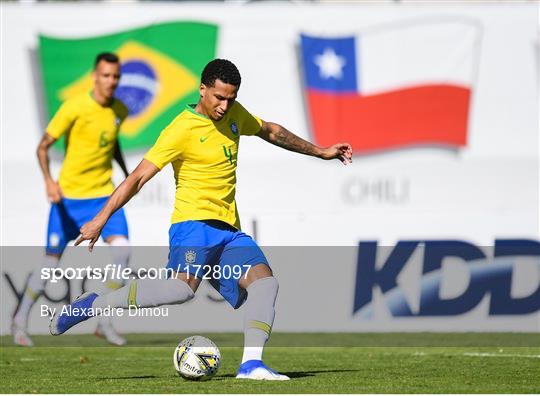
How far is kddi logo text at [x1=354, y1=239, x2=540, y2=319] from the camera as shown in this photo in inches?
655

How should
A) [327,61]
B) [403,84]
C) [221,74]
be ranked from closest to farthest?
[221,74]
[327,61]
[403,84]

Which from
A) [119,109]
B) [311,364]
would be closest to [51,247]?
[119,109]

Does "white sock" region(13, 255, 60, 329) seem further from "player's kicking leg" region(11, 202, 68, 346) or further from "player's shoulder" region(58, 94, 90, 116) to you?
"player's shoulder" region(58, 94, 90, 116)

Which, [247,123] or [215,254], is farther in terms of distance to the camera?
[247,123]

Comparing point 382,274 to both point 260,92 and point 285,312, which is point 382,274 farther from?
point 260,92

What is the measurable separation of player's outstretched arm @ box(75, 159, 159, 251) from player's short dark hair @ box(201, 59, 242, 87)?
2.22 ft

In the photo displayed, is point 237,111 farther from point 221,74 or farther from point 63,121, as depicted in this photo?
point 63,121

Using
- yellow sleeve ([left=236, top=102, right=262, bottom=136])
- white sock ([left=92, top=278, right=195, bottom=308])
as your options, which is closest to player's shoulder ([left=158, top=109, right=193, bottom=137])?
yellow sleeve ([left=236, top=102, right=262, bottom=136])

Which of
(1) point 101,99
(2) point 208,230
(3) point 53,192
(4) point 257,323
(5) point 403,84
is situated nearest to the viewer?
(4) point 257,323

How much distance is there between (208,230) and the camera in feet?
32.6

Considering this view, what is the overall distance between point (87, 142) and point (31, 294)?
5.26ft

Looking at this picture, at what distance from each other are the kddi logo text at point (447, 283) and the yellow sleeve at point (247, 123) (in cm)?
660

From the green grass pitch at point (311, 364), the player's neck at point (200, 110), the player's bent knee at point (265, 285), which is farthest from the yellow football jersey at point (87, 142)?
the player's bent knee at point (265, 285)

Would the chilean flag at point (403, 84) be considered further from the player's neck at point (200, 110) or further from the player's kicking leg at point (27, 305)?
the player's neck at point (200, 110)
